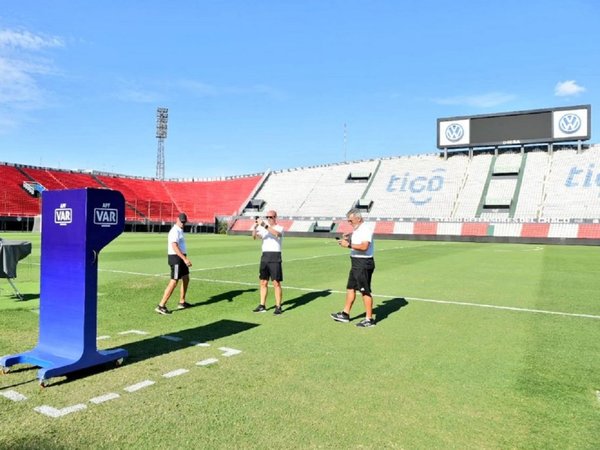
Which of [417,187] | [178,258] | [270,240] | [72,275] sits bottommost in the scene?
[178,258]

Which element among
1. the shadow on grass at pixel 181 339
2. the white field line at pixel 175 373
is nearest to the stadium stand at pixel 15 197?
the shadow on grass at pixel 181 339

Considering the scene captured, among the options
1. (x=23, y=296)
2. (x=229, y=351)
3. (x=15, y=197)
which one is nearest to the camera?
(x=229, y=351)

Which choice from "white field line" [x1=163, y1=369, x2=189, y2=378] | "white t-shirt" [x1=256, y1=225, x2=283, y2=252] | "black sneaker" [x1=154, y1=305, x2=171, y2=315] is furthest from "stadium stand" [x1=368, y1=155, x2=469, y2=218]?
"white field line" [x1=163, y1=369, x2=189, y2=378]

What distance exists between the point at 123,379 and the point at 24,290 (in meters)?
7.28

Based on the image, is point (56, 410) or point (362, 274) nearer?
point (56, 410)

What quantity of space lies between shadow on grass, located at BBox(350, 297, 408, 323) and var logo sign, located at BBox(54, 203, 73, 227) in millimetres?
5134

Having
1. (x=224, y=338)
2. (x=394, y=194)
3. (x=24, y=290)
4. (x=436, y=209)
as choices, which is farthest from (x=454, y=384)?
(x=394, y=194)

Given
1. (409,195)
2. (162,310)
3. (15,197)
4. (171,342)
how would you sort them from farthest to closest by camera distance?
(409,195), (15,197), (162,310), (171,342)

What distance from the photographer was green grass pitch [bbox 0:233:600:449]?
374 centimetres

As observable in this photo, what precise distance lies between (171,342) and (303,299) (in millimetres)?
4263

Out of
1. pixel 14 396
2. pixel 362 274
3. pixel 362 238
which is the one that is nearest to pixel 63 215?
pixel 14 396

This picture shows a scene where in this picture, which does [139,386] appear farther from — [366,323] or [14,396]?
[366,323]

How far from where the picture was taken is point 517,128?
2128 inches

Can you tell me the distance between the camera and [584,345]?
6672 millimetres
